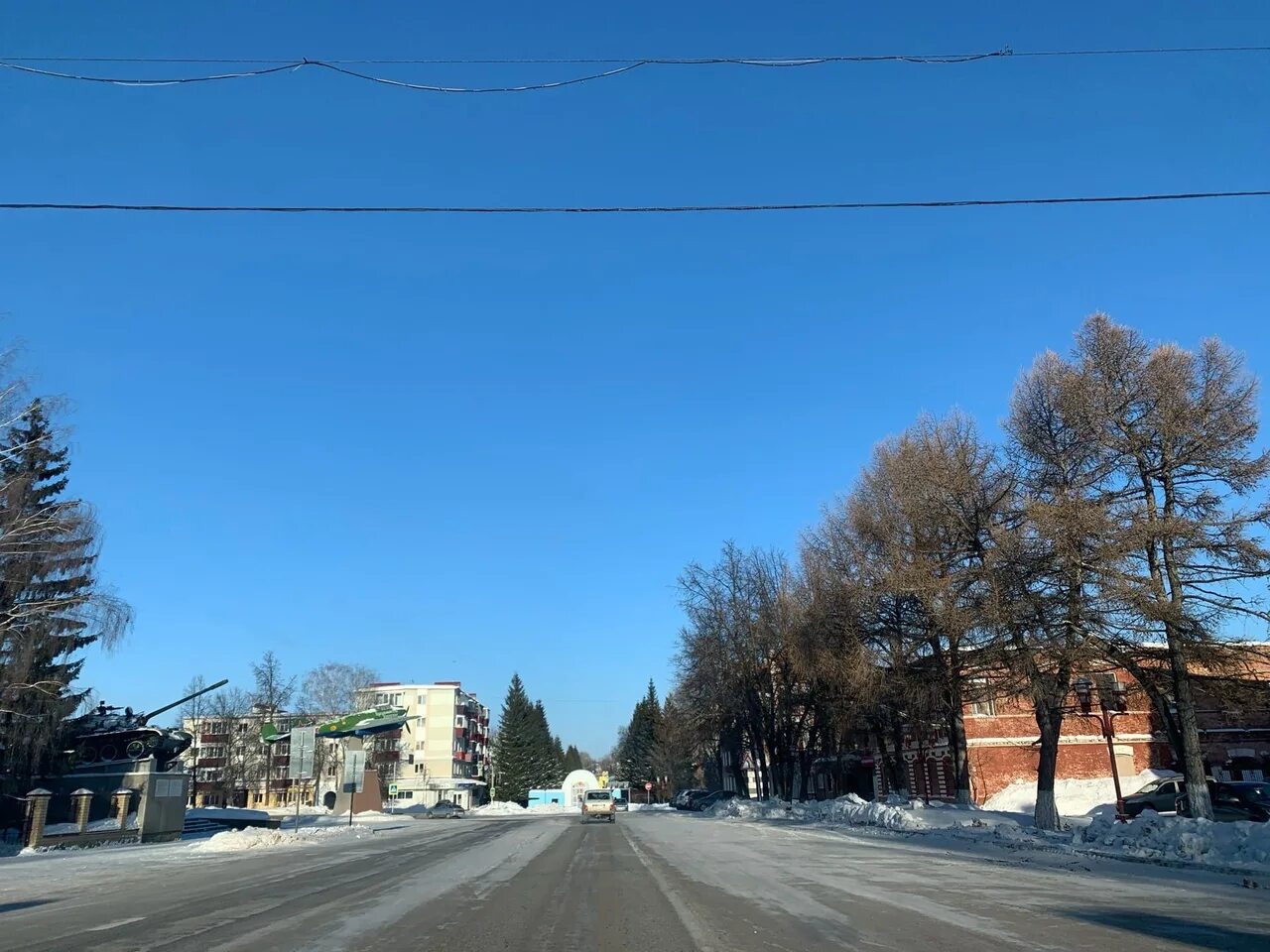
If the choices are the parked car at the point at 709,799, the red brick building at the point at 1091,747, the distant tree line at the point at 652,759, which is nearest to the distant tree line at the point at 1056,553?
the red brick building at the point at 1091,747

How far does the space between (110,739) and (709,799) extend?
47.9m

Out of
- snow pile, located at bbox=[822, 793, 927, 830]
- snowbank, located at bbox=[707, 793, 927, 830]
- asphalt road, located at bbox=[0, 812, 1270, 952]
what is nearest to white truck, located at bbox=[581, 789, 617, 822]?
snowbank, located at bbox=[707, 793, 927, 830]

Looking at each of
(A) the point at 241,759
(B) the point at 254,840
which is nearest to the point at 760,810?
(B) the point at 254,840

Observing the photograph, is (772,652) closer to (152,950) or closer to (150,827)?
(150,827)

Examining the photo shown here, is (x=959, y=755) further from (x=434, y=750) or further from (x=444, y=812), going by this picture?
(x=434, y=750)

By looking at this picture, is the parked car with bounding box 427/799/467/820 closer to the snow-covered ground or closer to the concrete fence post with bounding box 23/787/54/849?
the snow-covered ground

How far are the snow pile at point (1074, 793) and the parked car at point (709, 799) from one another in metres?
26.5

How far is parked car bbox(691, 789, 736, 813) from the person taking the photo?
72062 millimetres

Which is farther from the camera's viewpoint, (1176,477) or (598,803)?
(598,803)

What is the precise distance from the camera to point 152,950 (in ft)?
31.8

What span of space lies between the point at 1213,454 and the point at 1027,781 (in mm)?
31208

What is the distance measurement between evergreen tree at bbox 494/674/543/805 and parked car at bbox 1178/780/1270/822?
90914mm

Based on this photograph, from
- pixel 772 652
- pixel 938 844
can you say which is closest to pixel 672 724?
pixel 772 652

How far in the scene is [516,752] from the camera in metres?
112
